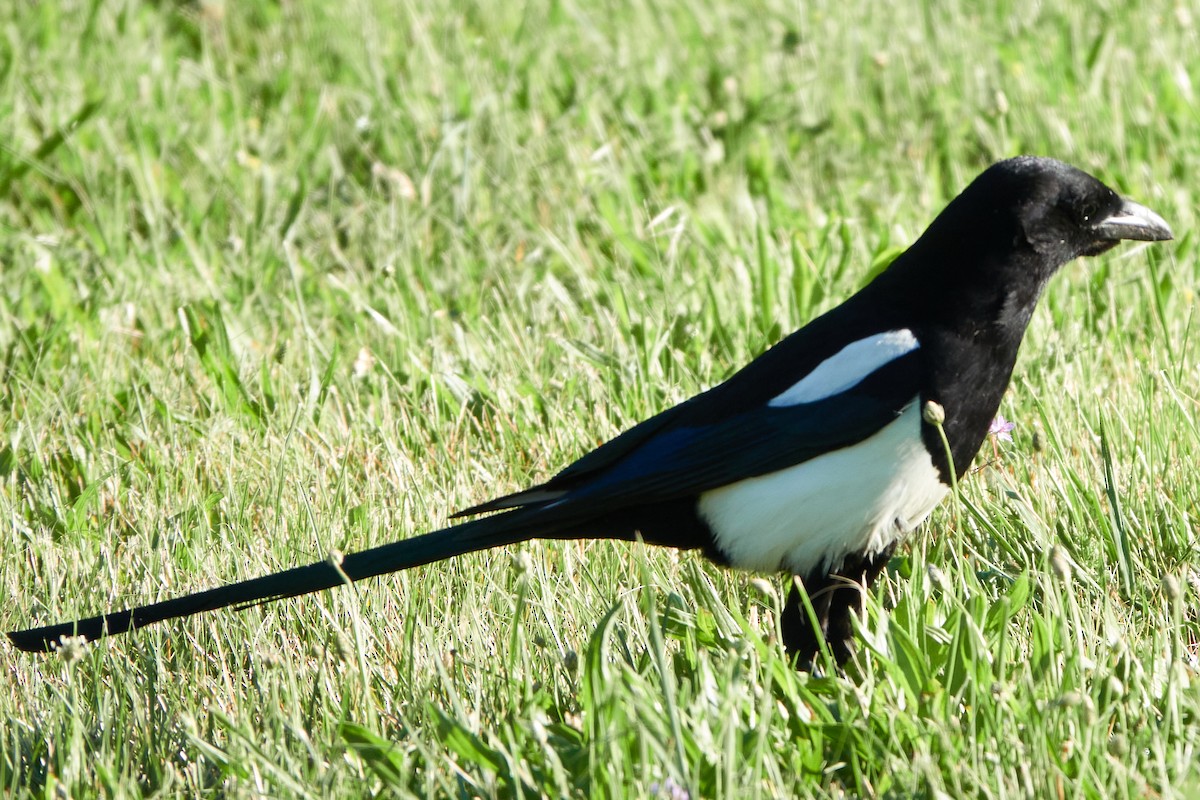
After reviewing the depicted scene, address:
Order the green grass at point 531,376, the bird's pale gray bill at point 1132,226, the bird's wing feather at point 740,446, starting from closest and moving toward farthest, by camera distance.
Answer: the green grass at point 531,376 < the bird's wing feather at point 740,446 < the bird's pale gray bill at point 1132,226

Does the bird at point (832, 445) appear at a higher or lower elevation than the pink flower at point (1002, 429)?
higher

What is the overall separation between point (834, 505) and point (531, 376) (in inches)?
43.8

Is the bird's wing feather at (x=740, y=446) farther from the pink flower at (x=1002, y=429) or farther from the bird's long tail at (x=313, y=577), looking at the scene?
the pink flower at (x=1002, y=429)

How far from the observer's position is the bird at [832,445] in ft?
8.24

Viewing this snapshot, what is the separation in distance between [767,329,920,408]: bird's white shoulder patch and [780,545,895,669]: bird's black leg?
0.28m

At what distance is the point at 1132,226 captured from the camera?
2.81m

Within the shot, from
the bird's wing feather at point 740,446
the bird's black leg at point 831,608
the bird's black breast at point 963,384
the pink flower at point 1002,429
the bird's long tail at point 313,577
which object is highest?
the bird's long tail at point 313,577

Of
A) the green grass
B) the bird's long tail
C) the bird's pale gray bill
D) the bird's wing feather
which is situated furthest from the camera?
the bird's pale gray bill

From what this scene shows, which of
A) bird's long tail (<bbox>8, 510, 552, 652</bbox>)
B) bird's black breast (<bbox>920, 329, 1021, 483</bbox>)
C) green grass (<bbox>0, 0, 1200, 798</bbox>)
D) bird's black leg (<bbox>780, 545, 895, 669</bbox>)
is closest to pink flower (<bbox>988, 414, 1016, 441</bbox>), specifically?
green grass (<bbox>0, 0, 1200, 798</bbox>)

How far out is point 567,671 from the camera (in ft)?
7.57

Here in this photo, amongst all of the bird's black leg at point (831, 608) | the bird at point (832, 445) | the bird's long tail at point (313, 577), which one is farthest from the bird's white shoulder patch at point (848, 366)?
the bird's long tail at point (313, 577)

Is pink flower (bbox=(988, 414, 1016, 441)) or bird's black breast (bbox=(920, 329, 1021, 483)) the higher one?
bird's black breast (bbox=(920, 329, 1021, 483))

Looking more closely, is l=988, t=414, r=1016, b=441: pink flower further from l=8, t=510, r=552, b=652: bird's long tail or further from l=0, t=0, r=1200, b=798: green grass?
l=8, t=510, r=552, b=652: bird's long tail

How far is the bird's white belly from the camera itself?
2.51 m
